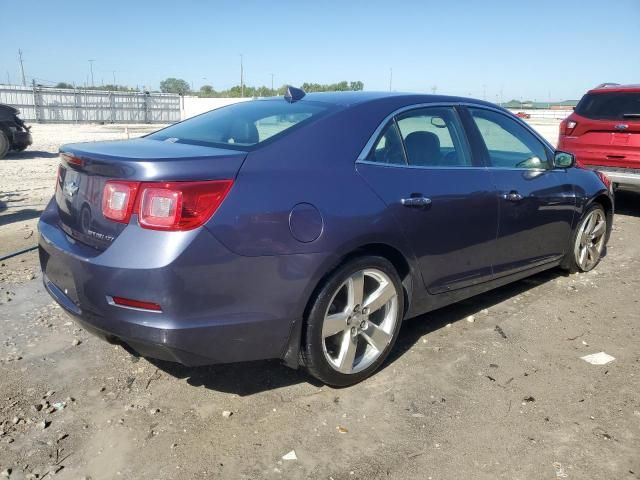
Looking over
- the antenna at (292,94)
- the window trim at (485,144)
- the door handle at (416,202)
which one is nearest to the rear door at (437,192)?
the door handle at (416,202)

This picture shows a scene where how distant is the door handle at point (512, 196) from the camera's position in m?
4.05

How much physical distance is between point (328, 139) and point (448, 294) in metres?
1.43

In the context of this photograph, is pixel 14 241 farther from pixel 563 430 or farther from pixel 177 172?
pixel 563 430

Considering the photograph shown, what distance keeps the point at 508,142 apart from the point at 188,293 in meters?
3.05

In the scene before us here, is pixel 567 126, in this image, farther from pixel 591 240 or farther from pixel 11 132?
pixel 11 132

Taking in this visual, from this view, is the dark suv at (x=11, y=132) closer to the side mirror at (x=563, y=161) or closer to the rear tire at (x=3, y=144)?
the rear tire at (x=3, y=144)

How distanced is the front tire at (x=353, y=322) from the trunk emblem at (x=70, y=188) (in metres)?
1.39

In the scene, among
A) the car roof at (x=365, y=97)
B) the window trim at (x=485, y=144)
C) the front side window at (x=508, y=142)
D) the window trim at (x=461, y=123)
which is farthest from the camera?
the front side window at (x=508, y=142)

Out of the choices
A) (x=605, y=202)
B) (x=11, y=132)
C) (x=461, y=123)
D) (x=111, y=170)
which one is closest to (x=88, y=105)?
(x=11, y=132)

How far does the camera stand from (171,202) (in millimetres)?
2512

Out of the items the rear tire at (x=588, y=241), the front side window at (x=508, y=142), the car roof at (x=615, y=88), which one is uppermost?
the car roof at (x=615, y=88)

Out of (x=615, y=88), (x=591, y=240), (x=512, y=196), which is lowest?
(x=591, y=240)

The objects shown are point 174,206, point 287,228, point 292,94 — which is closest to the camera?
point 174,206

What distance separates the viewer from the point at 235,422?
9.51ft
